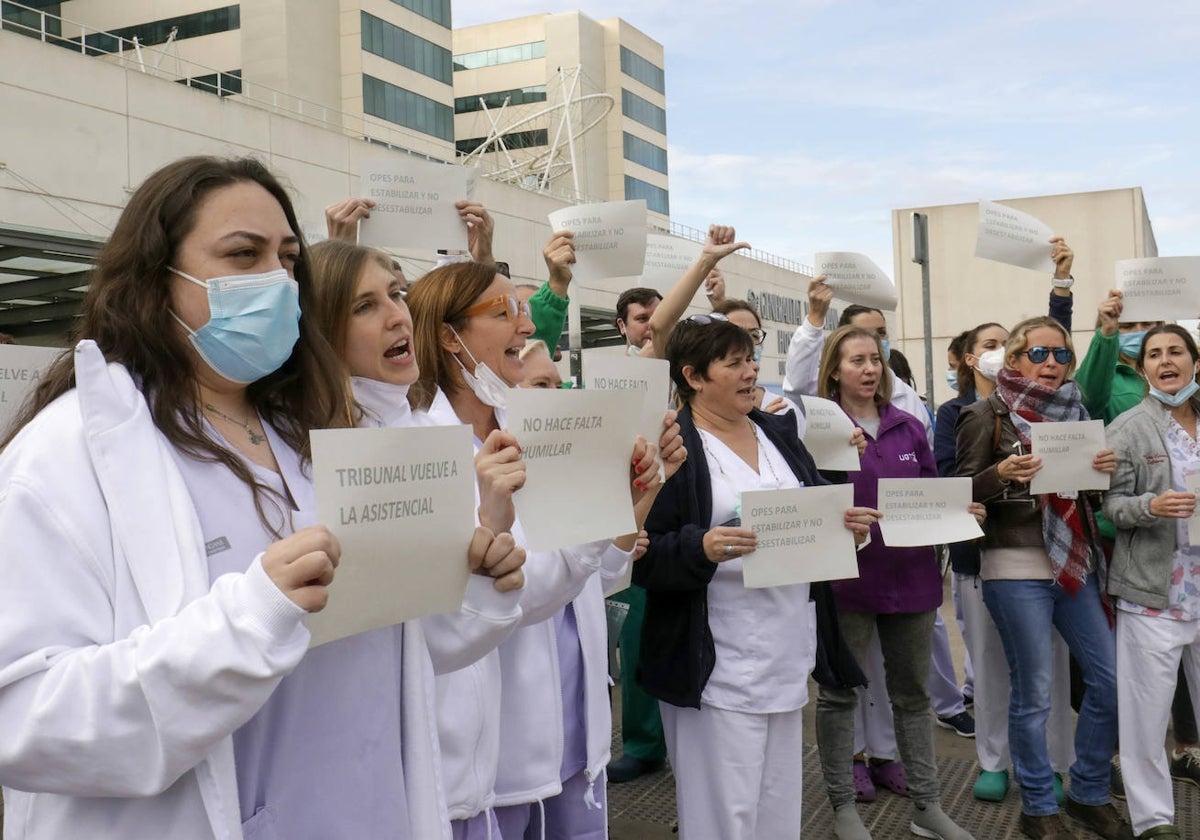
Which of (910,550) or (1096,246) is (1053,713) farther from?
(1096,246)

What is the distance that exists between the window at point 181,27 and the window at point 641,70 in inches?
1083

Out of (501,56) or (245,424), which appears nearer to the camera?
(245,424)

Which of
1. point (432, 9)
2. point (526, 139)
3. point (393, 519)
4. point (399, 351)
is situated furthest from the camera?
point (526, 139)

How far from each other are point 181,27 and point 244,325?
44023 mm

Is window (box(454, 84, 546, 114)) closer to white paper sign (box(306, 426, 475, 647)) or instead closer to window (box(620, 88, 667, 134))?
window (box(620, 88, 667, 134))

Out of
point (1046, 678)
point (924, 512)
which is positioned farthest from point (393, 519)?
point (1046, 678)

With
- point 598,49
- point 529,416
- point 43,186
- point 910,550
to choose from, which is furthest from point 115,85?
point 598,49

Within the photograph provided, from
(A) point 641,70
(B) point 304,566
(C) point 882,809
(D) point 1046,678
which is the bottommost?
(C) point 882,809

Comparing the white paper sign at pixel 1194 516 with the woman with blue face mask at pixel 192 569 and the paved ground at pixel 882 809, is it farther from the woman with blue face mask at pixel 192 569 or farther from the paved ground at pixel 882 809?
the woman with blue face mask at pixel 192 569

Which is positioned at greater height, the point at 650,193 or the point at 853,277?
the point at 650,193

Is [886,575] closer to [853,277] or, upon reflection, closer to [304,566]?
[853,277]

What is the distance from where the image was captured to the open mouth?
8.27 ft

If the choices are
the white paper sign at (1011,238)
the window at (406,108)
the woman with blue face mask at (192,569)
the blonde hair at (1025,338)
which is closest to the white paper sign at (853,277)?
the white paper sign at (1011,238)

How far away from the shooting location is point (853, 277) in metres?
5.69
